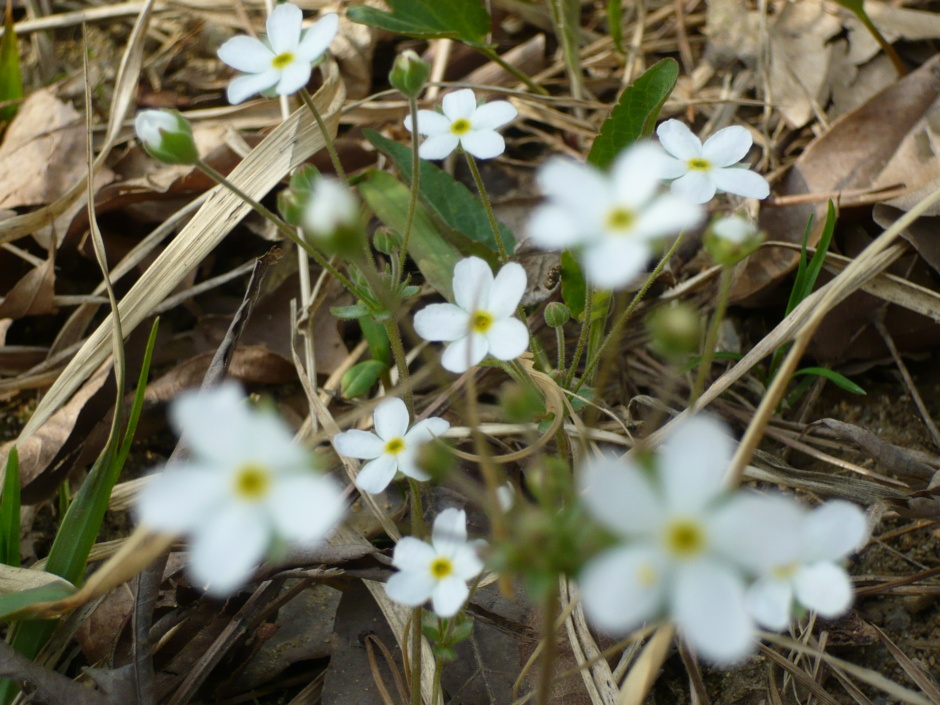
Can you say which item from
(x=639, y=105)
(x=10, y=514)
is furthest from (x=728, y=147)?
(x=10, y=514)

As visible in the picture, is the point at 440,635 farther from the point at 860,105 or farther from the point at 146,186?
the point at 860,105

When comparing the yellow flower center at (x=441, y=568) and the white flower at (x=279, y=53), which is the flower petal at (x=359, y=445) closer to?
the yellow flower center at (x=441, y=568)

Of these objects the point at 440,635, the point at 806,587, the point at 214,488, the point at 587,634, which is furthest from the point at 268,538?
the point at 587,634

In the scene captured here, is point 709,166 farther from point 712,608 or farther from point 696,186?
point 712,608

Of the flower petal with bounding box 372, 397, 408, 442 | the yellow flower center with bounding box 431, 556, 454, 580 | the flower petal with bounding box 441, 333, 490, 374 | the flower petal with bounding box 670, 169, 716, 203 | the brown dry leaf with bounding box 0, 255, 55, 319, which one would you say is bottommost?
the brown dry leaf with bounding box 0, 255, 55, 319

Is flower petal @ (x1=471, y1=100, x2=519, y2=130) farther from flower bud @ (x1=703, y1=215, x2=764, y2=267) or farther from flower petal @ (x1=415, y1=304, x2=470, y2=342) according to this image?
flower bud @ (x1=703, y1=215, x2=764, y2=267)

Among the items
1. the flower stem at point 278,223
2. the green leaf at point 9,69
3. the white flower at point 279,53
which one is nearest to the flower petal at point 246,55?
the white flower at point 279,53

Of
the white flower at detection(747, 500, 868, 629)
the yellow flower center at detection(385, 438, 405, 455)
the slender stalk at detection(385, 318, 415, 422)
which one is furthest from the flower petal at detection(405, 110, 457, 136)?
the white flower at detection(747, 500, 868, 629)
